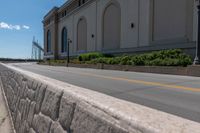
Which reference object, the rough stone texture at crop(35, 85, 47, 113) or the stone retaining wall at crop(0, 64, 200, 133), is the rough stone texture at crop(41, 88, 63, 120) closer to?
the stone retaining wall at crop(0, 64, 200, 133)

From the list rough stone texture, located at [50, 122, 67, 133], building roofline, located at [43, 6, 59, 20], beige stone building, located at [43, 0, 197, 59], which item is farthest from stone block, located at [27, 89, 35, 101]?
building roofline, located at [43, 6, 59, 20]

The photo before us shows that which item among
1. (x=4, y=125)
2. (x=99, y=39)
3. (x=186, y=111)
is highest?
(x=99, y=39)

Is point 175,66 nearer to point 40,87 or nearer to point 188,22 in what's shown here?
point 188,22

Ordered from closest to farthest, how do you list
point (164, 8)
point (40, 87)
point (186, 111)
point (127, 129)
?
point (127, 129), point (40, 87), point (186, 111), point (164, 8)

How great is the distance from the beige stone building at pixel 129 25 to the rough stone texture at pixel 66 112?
95.4 feet

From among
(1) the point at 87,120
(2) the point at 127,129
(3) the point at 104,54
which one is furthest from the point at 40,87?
(3) the point at 104,54

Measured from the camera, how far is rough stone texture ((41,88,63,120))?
346 cm

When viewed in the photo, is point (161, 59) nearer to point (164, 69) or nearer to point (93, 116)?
point (164, 69)

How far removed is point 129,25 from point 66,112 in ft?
136

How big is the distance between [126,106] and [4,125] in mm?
6425

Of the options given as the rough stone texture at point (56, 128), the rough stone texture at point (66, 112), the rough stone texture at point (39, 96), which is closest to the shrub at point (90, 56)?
the rough stone texture at point (39, 96)

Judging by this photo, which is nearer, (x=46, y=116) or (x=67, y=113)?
(x=67, y=113)

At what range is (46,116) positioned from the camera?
384cm

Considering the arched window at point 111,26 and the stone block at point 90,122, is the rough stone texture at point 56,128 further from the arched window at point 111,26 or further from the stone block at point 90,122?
the arched window at point 111,26
